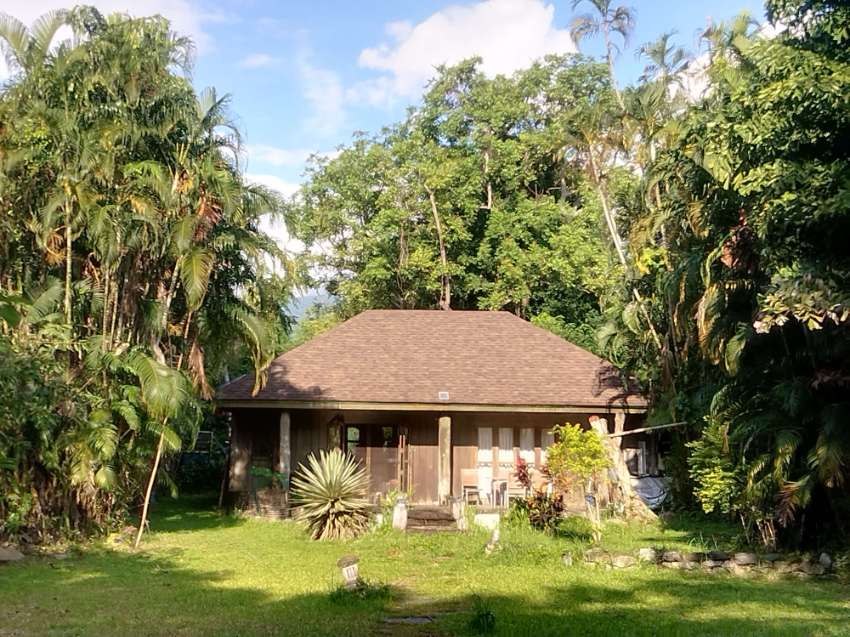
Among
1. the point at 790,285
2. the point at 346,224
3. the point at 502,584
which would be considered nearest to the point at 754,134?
the point at 790,285

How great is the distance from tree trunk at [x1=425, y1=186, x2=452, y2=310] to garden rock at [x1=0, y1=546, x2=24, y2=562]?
838 inches

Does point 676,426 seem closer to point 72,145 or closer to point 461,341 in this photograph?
point 461,341

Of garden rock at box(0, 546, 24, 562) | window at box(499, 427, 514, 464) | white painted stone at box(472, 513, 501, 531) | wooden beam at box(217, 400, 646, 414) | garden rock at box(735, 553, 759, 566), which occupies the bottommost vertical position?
garden rock at box(735, 553, 759, 566)

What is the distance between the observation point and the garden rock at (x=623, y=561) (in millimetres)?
12344

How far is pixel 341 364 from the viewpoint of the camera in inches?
869

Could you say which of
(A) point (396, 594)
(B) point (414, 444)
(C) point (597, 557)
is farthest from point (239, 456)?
(A) point (396, 594)

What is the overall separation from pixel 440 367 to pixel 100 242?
981cm

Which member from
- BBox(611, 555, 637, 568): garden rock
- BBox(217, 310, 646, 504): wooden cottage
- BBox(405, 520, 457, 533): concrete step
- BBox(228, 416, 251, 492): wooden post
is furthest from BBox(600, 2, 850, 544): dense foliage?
BBox(228, 416, 251, 492): wooden post

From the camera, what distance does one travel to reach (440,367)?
22.0 m

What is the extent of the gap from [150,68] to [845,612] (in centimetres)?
1388

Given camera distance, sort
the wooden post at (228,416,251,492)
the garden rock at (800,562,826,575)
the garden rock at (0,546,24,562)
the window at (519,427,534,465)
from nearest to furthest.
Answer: the garden rock at (800,562,826,575), the garden rock at (0,546,24,562), the wooden post at (228,416,251,492), the window at (519,427,534,465)

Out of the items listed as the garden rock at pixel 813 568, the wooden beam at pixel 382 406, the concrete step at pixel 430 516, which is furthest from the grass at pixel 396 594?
the wooden beam at pixel 382 406

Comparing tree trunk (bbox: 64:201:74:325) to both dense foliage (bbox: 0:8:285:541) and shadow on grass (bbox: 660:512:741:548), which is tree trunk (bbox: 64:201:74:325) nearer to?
→ dense foliage (bbox: 0:8:285:541)

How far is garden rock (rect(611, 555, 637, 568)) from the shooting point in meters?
12.3
